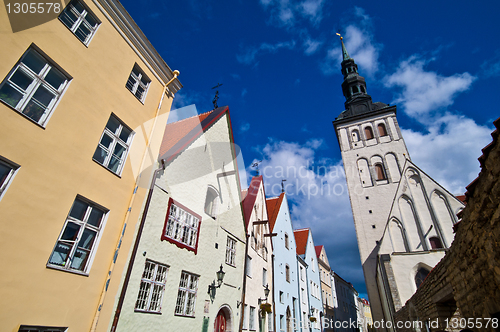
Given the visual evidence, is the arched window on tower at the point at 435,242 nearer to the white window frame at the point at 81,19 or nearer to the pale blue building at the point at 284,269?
the pale blue building at the point at 284,269

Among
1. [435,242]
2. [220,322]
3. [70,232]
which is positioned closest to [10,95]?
[70,232]

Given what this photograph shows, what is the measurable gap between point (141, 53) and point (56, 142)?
4790mm

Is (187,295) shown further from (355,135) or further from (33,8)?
(355,135)

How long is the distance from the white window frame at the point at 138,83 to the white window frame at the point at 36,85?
2.41 metres

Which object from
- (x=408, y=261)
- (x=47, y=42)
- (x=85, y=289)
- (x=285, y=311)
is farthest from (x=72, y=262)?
(x=408, y=261)

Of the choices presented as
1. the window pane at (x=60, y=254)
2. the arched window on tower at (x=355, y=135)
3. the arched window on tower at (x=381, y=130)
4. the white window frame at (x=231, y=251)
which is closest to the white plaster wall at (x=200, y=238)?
the white window frame at (x=231, y=251)

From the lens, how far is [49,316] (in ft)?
16.0

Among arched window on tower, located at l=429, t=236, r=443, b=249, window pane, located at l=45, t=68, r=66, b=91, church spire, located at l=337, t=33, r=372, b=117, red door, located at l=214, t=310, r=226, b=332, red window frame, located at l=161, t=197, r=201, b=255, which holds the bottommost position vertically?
red door, located at l=214, t=310, r=226, b=332

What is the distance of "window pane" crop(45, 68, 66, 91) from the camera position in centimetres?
573

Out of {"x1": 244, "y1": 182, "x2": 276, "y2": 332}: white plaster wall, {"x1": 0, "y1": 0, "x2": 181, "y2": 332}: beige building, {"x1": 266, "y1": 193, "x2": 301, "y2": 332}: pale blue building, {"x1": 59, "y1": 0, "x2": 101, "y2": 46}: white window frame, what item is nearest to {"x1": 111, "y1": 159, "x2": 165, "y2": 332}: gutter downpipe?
{"x1": 0, "y1": 0, "x2": 181, "y2": 332}: beige building

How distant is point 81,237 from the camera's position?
5.83 m

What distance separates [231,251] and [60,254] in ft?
27.0

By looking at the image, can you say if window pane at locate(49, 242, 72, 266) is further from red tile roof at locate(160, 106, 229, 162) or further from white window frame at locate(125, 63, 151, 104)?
white window frame at locate(125, 63, 151, 104)

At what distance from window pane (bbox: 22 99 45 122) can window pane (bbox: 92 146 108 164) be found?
1439mm
